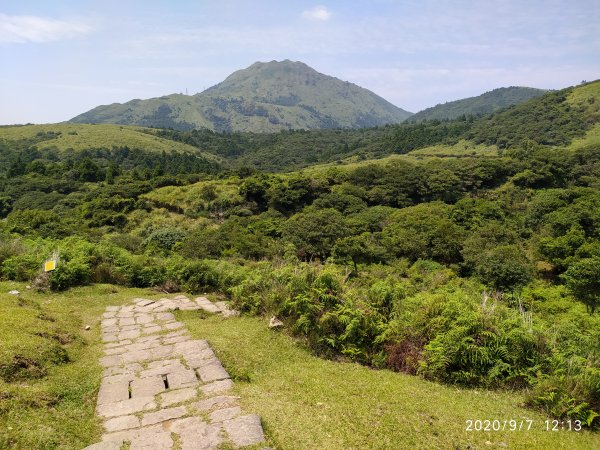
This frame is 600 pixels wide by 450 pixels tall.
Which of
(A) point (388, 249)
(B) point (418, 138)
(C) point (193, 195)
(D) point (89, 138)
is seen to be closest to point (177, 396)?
(A) point (388, 249)

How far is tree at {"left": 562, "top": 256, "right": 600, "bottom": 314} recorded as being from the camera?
954 inches

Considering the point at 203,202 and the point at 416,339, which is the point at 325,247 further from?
the point at 416,339

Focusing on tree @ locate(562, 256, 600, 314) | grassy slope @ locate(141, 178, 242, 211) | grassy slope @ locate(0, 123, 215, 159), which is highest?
grassy slope @ locate(0, 123, 215, 159)

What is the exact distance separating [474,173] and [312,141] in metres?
107

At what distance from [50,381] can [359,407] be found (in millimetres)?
4031

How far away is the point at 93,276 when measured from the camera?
10.9m

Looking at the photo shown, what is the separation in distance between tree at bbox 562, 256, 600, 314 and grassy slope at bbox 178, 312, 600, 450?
23.5 metres

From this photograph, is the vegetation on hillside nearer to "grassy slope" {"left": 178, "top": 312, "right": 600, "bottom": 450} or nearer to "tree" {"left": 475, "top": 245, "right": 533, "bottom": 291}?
"tree" {"left": 475, "top": 245, "right": 533, "bottom": 291}

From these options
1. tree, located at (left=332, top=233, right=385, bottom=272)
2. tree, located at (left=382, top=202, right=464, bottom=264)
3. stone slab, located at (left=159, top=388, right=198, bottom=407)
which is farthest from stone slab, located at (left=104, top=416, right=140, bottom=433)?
tree, located at (left=382, top=202, right=464, bottom=264)

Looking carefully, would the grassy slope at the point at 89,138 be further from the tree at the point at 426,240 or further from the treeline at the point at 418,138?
the tree at the point at 426,240

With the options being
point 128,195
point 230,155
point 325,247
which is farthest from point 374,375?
point 230,155

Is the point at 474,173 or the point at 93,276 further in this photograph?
the point at 474,173

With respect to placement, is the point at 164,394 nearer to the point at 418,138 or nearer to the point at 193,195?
the point at 193,195

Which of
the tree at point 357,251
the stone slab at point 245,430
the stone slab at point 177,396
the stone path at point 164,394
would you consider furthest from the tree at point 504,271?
the stone slab at point 245,430
